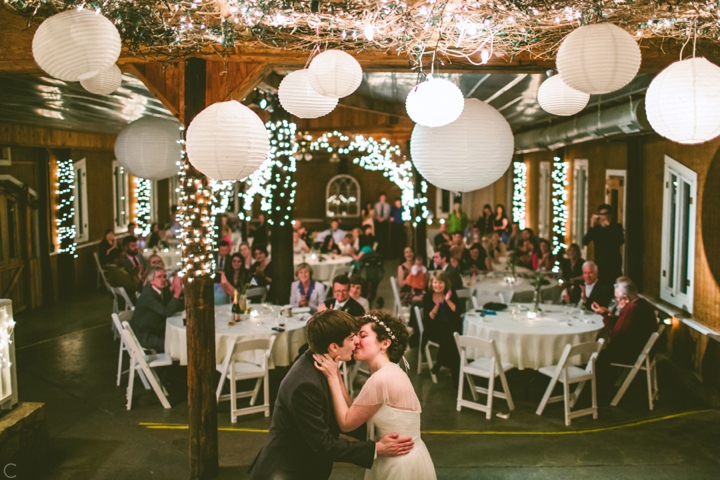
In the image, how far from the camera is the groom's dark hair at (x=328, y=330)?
2.83m

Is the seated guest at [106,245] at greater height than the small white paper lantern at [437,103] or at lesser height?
lesser

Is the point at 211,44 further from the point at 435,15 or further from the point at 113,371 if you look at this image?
the point at 113,371

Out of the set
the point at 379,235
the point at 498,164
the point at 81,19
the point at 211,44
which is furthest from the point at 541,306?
the point at 379,235

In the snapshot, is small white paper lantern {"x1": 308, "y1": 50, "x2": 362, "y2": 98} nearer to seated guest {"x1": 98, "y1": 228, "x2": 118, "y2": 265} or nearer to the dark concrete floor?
the dark concrete floor

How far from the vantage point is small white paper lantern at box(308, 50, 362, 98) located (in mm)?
3383

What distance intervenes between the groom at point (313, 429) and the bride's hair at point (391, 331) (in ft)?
0.61

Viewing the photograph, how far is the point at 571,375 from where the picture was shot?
580 cm

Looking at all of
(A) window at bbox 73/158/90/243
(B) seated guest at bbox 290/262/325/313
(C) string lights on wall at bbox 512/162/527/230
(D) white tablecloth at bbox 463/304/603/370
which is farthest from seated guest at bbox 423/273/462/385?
(C) string lights on wall at bbox 512/162/527/230

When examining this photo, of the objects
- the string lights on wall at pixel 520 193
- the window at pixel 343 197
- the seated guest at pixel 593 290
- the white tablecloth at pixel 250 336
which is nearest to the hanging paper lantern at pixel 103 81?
the white tablecloth at pixel 250 336

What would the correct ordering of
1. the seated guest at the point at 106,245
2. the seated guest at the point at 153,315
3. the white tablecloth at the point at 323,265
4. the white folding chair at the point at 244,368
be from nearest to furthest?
1. the white folding chair at the point at 244,368
2. the seated guest at the point at 153,315
3. the white tablecloth at the point at 323,265
4. the seated guest at the point at 106,245

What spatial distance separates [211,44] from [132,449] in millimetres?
3198

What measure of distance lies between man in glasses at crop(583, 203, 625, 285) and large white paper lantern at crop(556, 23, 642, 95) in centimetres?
587

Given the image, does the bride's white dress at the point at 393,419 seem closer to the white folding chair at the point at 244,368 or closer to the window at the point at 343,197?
the white folding chair at the point at 244,368

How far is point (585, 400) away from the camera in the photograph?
6.23 meters
